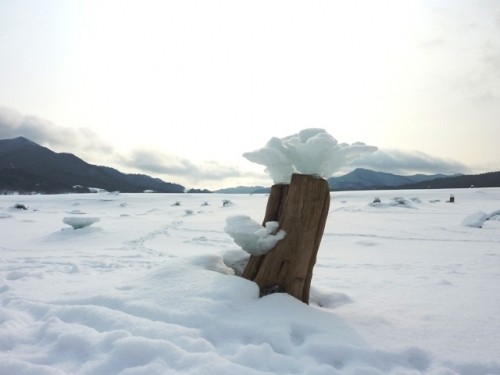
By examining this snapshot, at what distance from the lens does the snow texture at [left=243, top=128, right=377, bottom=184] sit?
3514mm

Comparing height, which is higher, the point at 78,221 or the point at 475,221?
the point at 475,221

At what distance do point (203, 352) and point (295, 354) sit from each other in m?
0.65

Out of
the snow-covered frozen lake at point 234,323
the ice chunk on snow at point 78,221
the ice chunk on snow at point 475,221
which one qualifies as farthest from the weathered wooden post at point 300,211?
the ice chunk on snow at point 475,221

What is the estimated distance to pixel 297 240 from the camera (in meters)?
3.44

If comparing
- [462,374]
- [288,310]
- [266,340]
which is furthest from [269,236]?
[462,374]

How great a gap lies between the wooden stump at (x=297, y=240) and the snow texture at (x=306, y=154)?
168 millimetres

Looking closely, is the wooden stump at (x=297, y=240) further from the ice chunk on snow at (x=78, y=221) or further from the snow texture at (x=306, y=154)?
the ice chunk on snow at (x=78, y=221)

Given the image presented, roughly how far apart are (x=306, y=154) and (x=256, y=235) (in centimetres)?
94

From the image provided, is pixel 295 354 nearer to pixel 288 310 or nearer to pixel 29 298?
pixel 288 310

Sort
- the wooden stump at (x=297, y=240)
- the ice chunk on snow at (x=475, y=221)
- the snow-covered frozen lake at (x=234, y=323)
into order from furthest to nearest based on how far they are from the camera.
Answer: the ice chunk on snow at (x=475, y=221), the wooden stump at (x=297, y=240), the snow-covered frozen lake at (x=234, y=323)

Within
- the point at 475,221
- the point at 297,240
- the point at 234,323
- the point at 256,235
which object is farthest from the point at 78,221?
the point at 475,221

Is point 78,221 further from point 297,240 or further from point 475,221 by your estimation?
point 475,221

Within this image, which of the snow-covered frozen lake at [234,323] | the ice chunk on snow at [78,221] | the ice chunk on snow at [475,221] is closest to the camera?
the snow-covered frozen lake at [234,323]

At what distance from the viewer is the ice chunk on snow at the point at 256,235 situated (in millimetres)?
3451
